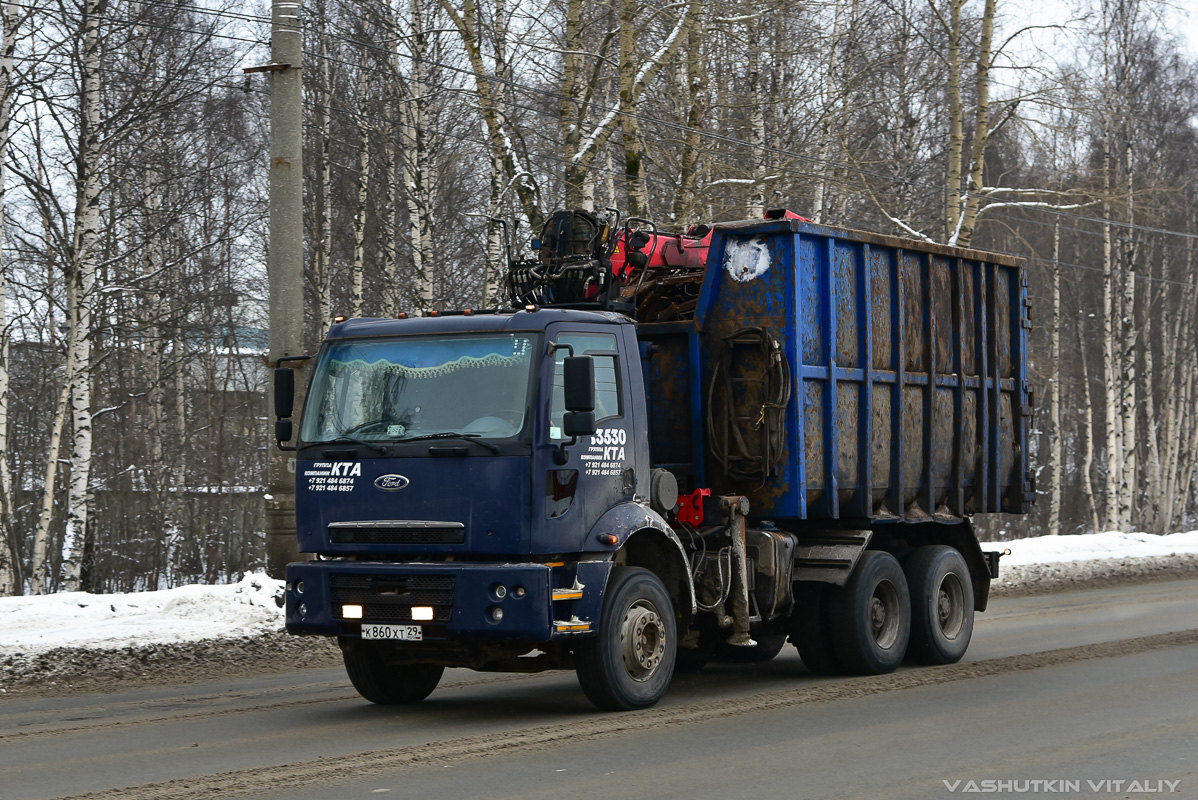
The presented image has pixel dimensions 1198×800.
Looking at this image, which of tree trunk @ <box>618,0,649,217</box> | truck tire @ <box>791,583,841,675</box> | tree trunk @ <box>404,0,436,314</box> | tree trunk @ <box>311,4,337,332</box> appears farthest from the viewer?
tree trunk @ <box>311,4,337,332</box>

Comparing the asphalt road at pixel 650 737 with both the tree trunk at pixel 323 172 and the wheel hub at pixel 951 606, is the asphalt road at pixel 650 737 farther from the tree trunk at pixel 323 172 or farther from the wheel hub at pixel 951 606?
the tree trunk at pixel 323 172

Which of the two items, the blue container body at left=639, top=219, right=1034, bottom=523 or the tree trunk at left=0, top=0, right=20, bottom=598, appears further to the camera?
the tree trunk at left=0, top=0, right=20, bottom=598

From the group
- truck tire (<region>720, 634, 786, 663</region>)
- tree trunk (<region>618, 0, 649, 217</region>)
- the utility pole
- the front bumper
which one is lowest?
truck tire (<region>720, 634, 786, 663</region>)

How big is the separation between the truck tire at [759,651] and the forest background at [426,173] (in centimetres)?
738

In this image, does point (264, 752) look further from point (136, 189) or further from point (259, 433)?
point (259, 433)

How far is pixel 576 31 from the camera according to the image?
19844 mm

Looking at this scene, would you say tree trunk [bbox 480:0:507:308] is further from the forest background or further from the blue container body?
the blue container body

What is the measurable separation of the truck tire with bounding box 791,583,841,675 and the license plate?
3845 millimetres

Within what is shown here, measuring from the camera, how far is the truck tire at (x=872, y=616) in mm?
11250

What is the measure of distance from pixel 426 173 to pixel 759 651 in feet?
37.1

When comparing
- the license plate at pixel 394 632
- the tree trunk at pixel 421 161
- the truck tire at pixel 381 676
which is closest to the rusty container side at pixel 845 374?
the truck tire at pixel 381 676

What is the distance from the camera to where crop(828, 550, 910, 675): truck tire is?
1125 centimetres

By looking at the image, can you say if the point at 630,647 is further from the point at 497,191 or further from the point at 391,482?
the point at 497,191

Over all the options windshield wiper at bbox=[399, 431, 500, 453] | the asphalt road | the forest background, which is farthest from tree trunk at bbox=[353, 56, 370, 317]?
windshield wiper at bbox=[399, 431, 500, 453]
